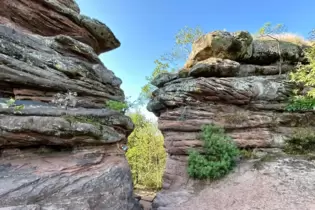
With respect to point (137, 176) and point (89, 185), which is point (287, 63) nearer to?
point (89, 185)

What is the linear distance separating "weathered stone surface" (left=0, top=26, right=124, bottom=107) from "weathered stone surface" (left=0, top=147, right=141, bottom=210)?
2070mm

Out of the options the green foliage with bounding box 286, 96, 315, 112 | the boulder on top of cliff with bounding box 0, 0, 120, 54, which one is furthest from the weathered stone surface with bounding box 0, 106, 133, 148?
the green foliage with bounding box 286, 96, 315, 112

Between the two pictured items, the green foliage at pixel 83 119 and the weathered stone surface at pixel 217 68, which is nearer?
the green foliage at pixel 83 119

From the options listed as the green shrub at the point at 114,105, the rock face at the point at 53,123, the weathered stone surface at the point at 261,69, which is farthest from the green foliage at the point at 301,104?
the green shrub at the point at 114,105

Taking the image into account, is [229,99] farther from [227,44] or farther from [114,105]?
[114,105]

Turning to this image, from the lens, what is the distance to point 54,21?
28.7 ft

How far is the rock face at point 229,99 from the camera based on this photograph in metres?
11.0

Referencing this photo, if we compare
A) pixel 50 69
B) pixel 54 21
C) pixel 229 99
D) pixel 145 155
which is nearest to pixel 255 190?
pixel 229 99

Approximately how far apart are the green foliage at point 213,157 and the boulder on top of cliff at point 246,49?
5529 mm

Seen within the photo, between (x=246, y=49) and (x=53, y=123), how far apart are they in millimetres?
12212

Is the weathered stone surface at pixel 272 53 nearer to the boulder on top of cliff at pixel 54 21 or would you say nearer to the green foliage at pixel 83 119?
the boulder on top of cliff at pixel 54 21

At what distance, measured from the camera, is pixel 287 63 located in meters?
12.9

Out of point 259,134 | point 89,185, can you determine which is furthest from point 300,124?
point 89,185

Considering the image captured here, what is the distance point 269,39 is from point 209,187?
10.8m
